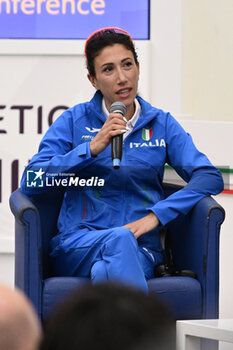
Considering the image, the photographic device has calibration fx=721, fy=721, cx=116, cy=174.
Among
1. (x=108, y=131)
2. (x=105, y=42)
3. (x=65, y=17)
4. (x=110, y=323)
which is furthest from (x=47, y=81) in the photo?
(x=110, y=323)

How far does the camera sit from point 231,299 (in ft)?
10.9

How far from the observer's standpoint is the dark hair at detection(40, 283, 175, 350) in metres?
0.50

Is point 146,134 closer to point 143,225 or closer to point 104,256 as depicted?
point 143,225

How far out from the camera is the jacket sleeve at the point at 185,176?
2.40 metres

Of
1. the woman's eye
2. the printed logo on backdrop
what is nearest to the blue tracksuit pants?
the woman's eye

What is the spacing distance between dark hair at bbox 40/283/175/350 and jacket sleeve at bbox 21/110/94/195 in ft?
6.11

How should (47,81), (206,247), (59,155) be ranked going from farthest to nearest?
(47,81)
(59,155)
(206,247)

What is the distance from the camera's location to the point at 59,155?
2.44 m

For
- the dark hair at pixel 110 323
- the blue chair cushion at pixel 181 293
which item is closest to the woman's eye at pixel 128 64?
the blue chair cushion at pixel 181 293

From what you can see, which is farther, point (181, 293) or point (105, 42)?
point (105, 42)

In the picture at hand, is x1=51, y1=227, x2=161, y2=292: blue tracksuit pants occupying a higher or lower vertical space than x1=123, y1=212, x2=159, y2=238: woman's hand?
lower

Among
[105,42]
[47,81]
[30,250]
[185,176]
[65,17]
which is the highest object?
[65,17]

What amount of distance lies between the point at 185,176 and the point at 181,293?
487mm

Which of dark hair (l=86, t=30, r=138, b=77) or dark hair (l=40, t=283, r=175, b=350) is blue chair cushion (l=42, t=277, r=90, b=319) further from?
dark hair (l=40, t=283, r=175, b=350)
